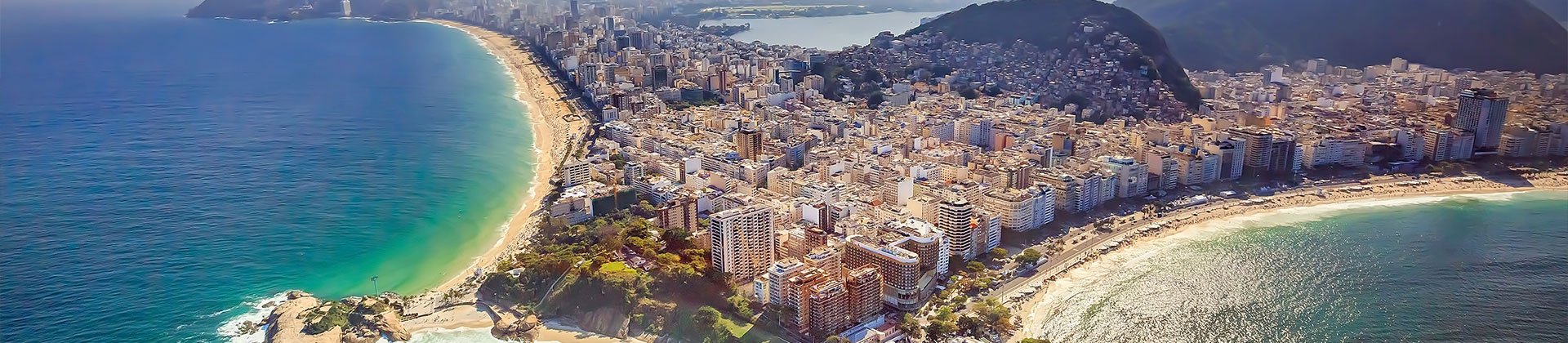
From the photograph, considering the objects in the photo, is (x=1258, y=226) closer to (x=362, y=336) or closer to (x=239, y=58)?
(x=362, y=336)

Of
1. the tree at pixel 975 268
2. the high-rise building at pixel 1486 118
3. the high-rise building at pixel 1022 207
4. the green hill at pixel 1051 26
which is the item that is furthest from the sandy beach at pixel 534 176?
the high-rise building at pixel 1486 118

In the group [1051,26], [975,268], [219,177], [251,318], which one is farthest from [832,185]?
[1051,26]

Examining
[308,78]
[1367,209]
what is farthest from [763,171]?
[308,78]

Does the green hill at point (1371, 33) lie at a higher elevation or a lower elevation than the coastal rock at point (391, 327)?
higher

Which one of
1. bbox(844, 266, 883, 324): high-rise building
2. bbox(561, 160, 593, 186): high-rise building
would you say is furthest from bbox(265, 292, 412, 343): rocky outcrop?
bbox(561, 160, 593, 186): high-rise building

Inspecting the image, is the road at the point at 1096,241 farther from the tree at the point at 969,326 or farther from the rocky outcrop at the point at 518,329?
the rocky outcrop at the point at 518,329

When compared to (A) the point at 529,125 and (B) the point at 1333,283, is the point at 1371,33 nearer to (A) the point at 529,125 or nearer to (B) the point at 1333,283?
(B) the point at 1333,283
